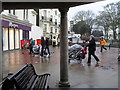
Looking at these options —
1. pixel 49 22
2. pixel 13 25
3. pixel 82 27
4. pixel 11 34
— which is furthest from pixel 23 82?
pixel 49 22

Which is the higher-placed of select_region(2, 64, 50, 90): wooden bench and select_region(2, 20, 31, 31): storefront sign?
select_region(2, 20, 31, 31): storefront sign

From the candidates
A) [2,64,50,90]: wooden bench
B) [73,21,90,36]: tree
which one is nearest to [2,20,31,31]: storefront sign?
[2,64,50,90]: wooden bench

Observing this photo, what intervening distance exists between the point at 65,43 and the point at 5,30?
1812 centimetres

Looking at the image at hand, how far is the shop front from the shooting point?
73.7 ft

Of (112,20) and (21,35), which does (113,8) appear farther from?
(21,35)

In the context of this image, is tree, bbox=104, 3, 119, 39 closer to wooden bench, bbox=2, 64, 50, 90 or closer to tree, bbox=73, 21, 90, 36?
tree, bbox=73, 21, 90, 36

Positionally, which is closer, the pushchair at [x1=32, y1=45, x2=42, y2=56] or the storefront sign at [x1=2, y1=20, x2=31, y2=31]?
the pushchair at [x1=32, y1=45, x2=42, y2=56]

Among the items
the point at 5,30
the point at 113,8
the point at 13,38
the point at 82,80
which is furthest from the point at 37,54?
the point at 113,8

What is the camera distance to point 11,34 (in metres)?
25.2

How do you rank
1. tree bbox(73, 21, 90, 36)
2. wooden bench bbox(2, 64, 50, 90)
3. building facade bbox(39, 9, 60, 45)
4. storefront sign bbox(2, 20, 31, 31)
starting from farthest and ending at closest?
building facade bbox(39, 9, 60, 45) → tree bbox(73, 21, 90, 36) → storefront sign bbox(2, 20, 31, 31) → wooden bench bbox(2, 64, 50, 90)

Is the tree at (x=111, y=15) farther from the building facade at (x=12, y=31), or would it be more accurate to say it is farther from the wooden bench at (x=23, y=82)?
the wooden bench at (x=23, y=82)

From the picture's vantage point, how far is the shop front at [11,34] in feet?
73.7

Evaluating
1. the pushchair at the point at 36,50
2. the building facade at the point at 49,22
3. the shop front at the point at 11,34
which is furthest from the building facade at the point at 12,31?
the building facade at the point at 49,22

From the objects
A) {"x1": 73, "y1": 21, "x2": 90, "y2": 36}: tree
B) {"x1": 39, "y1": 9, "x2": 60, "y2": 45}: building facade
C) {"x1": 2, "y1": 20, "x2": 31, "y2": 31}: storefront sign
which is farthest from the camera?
{"x1": 39, "y1": 9, "x2": 60, "y2": 45}: building facade
